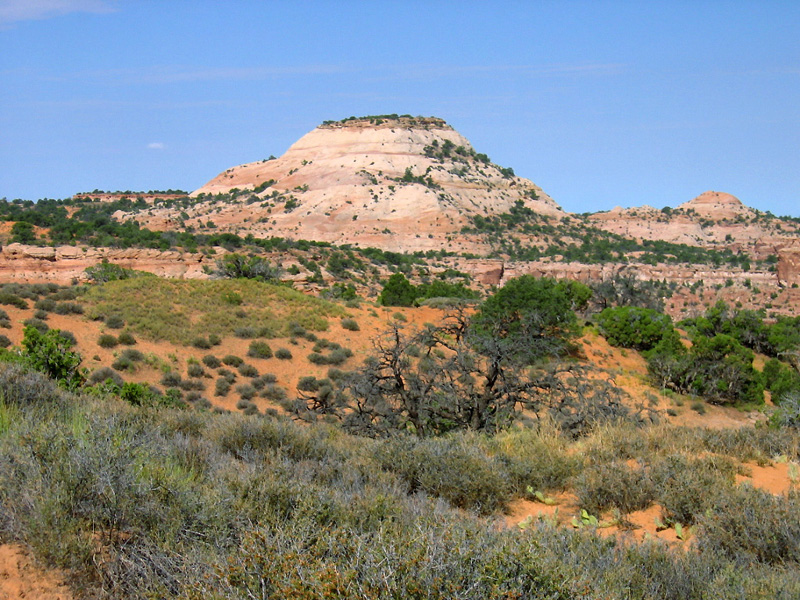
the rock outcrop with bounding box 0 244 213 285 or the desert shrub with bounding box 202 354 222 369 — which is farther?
the rock outcrop with bounding box 0 244 213 285

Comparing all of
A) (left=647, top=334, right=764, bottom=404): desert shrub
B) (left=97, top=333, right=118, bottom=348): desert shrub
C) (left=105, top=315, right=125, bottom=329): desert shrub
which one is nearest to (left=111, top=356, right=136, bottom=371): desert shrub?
(left=97, top=333, right=118, bottom=348): desert shrub

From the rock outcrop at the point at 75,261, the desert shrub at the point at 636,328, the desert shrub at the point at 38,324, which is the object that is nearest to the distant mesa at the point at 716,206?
the desert shrub at the point at 636,328

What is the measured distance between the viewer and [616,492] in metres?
4.85

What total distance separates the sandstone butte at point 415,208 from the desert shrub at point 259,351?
115 ft

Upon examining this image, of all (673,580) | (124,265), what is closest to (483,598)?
(673,580)

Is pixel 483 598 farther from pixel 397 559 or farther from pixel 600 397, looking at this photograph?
pixel 600 397

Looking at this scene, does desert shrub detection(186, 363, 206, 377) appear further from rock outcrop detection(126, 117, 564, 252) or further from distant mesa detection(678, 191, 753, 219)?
distant mesa detection(678, 191, 753, 219)

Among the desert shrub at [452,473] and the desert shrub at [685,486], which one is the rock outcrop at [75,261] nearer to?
the desert shrub at [452,473]

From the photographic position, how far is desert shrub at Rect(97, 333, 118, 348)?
18.4m

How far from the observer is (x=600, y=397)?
9508mm

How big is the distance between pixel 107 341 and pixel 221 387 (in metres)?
4.08

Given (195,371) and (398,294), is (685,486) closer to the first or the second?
(195,371)

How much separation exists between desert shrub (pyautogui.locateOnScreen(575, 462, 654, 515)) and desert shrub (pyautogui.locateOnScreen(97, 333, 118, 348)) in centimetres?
1674

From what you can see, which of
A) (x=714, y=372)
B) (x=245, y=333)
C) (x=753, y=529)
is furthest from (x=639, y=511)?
(x=714, y=372)
